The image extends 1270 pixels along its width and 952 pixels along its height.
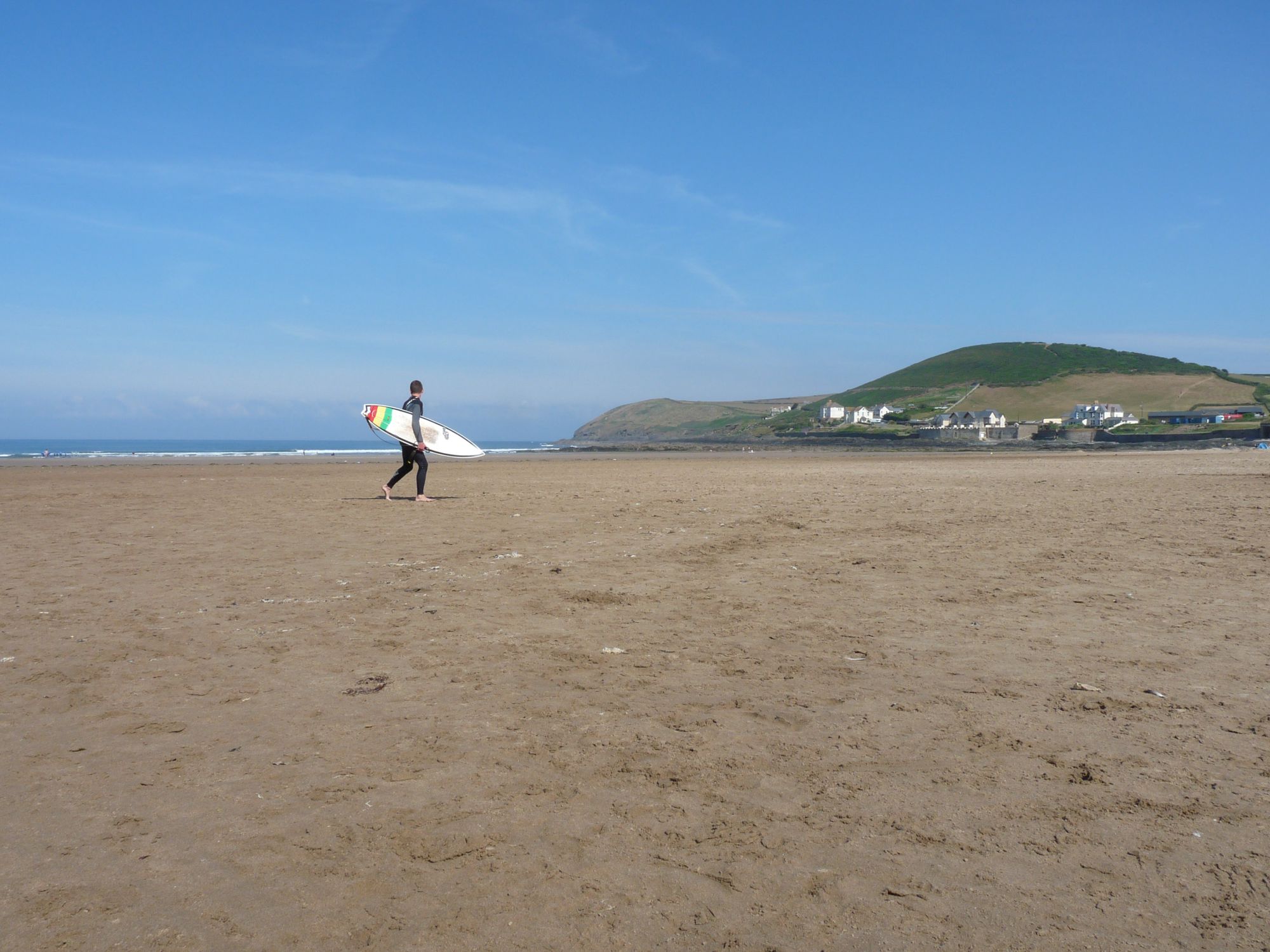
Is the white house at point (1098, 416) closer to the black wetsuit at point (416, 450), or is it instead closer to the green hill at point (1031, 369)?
the green hill at point (1031, 369)

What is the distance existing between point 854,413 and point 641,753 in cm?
16600

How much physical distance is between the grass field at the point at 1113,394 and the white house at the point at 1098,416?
5.63m

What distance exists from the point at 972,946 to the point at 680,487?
19499mm

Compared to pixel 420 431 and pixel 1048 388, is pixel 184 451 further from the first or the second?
pixel 1048 388

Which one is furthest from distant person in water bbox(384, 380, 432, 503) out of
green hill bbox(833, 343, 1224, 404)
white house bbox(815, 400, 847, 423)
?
green hill bbox(833, 343, 1224, 404)

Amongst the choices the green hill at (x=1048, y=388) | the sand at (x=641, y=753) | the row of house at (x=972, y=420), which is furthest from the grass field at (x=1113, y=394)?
the sand at (x=641, y=753)

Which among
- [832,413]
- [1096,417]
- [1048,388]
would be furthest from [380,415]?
[1048,388]

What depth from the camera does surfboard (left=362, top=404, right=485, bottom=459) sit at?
781 inches

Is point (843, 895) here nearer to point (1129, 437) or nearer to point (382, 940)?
point (382, 940)

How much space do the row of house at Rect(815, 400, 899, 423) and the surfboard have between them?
13603 cm

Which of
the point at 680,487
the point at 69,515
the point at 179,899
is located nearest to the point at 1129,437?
the point at 680,487

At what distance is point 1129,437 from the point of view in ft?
295

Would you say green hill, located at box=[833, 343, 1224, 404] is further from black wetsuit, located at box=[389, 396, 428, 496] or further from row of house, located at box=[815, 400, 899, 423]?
black wetsuit, located at box=[389, 396, 428, 496]

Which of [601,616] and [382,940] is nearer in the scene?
[382,940]
